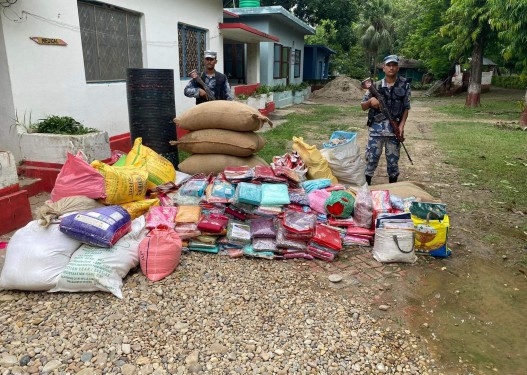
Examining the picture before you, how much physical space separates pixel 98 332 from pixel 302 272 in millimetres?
1513

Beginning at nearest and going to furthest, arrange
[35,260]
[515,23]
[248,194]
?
[35,260]
[248,194]
[515,23]

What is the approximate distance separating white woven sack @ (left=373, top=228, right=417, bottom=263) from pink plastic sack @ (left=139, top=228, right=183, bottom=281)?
1672 millimetres

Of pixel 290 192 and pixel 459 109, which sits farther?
pixel 459 109

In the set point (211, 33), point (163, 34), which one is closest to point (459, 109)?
point (211, 33)

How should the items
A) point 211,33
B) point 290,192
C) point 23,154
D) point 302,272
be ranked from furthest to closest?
point 211,33 → point 23,154 → point 290,192 → point 302,272

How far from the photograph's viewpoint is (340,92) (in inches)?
852

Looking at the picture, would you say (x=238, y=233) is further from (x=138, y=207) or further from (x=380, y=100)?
(x=380, y=100)

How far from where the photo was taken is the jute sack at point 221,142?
436cm

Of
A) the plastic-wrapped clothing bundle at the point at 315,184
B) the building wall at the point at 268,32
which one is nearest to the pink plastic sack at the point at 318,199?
the plastic-wrapped clothing bundle at the point at 315,184

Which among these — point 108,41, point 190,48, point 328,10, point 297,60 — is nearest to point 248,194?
point 108,41

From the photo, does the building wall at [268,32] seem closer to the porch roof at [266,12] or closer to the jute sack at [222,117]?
the porch roof at [266,12]

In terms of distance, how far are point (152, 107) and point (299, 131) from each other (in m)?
5.84

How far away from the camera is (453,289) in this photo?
115 inches

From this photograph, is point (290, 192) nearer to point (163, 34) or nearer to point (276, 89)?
point (163, 34)
